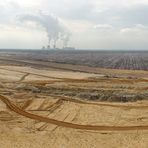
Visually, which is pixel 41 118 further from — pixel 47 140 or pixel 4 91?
pixel 4 91

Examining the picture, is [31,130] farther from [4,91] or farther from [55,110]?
[4,91]

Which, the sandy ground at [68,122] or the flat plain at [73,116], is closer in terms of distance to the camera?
the sandy ground at [68,122]

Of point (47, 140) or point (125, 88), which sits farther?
point (125, 88)

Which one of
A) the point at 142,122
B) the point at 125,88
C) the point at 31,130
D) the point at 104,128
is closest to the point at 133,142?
the point at 104,128

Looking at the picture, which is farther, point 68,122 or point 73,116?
point 73,116

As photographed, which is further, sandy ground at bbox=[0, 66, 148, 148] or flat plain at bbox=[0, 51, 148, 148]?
flat plain at bbox=[0, 51, 148, 148]

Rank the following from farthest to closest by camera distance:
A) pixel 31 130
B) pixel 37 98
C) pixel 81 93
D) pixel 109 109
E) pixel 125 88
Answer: pixel 125 88
pixel 81 93
pixel 37 98
pixel 109 109
pixel 31 130

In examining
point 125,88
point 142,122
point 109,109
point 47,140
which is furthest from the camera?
point 125,88

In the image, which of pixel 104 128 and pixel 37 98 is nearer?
pixel 104 128

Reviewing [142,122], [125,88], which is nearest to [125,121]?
[142,122]
